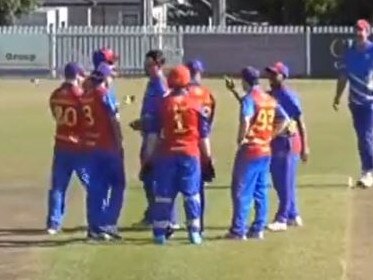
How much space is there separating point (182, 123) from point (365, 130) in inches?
233

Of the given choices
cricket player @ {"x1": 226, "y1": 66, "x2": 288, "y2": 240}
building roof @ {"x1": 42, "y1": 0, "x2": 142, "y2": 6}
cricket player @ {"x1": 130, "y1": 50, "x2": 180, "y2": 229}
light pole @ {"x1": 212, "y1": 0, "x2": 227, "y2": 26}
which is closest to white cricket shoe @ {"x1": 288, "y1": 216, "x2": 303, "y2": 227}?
cricket player @ {"x1": 226, "y1": 66, "x2": 288, "y2": 240}

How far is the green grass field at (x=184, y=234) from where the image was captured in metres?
14.1

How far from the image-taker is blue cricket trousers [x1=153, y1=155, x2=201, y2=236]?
1520 centimetres

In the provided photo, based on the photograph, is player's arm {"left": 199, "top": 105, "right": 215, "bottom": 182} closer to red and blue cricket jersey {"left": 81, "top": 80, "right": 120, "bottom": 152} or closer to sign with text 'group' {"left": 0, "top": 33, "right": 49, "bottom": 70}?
red and blue cricket jersey {"left": 81, "top": 80, "right": 120, "bottom": 152}

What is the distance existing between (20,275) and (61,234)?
2.42 metres

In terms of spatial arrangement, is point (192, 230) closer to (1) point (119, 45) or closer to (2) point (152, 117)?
(2) point (152, 117)

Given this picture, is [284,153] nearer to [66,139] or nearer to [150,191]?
[150,191]

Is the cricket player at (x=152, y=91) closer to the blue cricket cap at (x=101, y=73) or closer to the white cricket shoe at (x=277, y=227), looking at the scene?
the blue cricket cap at (x=101, y=73)

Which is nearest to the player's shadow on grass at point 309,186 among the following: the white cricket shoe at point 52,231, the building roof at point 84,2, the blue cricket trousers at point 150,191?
the blue cricket trousers at point 150,191

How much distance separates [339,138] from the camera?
92.2 feet

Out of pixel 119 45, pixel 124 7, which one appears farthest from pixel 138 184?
pixel 124 7

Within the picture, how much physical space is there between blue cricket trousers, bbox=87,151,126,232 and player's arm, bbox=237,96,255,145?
1.42 metres

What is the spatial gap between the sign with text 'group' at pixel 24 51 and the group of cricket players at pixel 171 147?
33.8 meters

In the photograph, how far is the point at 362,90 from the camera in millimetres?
20328
